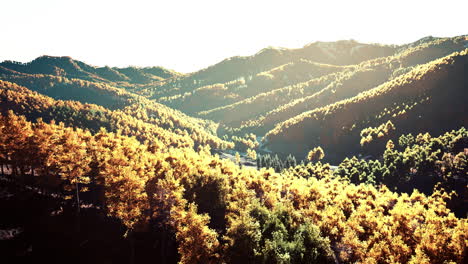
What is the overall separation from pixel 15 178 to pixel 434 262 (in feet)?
317

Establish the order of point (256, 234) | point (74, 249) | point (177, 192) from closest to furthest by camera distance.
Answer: point (256, 234) < point (74, 249) < point (177, 192)

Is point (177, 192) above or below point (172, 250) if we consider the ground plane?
above

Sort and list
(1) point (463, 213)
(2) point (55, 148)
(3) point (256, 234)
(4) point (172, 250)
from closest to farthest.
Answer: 1. (3) point (256, 234)
2. (4) point (172, 250)
3. (2) point (55, 148)
4. (1) point (463, 213)

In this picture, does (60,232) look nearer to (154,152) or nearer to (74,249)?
(74,249)

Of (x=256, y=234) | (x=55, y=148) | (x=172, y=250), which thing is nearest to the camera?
(x=256, y=234)

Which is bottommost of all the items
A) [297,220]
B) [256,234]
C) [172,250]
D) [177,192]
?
[172,250]

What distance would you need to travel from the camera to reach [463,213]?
104375mm

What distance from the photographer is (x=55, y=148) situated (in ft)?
213

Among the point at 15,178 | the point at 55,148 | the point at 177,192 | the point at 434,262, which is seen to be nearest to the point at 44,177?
the point at 55,148

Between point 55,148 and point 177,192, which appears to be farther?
point 55,148

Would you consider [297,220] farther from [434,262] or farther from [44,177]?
[44,177]

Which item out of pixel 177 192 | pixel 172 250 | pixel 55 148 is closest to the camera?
pixel 177 192

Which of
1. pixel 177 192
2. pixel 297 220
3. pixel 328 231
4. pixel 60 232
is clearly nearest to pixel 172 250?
pixel 177 192

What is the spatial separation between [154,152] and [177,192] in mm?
58521
